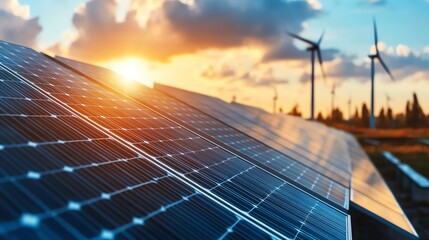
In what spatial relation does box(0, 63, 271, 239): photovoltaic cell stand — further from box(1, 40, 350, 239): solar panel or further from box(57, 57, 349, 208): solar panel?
box(57, 57, 349, 208): solar panel

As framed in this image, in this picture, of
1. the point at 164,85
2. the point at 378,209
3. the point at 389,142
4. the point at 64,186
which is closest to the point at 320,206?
the point at 378,209

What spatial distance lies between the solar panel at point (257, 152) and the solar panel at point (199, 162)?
1.25m

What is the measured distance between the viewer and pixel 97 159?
776cm

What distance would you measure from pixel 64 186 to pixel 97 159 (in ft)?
5.75

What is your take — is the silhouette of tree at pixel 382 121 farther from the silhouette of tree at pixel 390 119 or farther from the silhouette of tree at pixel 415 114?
the silhouette of tree at pixel 415 114

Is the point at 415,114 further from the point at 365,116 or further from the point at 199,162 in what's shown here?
the point at 199,162

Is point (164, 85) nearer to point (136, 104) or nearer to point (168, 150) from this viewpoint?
point (136, 104)

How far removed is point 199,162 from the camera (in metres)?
11.2

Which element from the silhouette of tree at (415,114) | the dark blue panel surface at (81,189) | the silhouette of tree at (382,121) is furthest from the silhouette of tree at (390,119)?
the dark blue panel surface at (81,189)

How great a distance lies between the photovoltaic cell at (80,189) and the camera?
5062mm

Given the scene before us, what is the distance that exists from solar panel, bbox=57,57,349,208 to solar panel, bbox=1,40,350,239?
4.11 ft

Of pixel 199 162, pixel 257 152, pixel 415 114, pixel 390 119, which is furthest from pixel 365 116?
pixel 199 162

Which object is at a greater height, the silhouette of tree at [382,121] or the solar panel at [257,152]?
the solar panel at [257,152]

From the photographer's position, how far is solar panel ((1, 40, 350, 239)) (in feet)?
30.1
